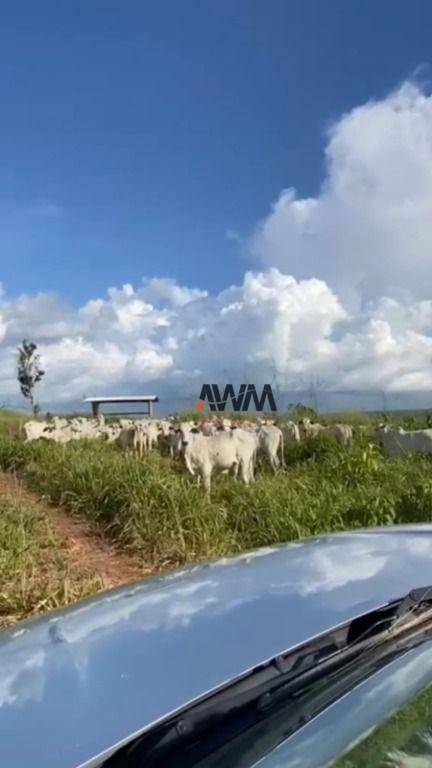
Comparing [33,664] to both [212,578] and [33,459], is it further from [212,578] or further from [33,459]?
[33,459]

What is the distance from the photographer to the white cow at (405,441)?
10172 millimetres

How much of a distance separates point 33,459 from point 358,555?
34.9ft

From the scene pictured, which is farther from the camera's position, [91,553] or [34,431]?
[34,431]

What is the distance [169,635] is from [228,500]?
241 inches

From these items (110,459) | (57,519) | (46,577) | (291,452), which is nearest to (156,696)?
(46,577)

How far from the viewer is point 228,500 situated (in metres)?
7.59

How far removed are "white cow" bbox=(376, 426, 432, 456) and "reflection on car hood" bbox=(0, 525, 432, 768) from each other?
8.26m

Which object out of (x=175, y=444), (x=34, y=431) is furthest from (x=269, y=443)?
(x=34, y=431)

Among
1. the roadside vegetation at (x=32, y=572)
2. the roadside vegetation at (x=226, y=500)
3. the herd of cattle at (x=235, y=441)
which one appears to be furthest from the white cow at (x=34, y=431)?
the roadside vegetation at (x=32, y=572)

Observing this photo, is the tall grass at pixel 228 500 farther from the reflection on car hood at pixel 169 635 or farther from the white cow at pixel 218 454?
the reflection on car hood at pixel 169 635

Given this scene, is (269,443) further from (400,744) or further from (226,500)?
(400,744)

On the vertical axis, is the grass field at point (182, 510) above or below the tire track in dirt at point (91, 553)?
above

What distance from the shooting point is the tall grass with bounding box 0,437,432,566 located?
627 centimetres

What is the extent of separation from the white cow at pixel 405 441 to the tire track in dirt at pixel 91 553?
4649 millimetres
